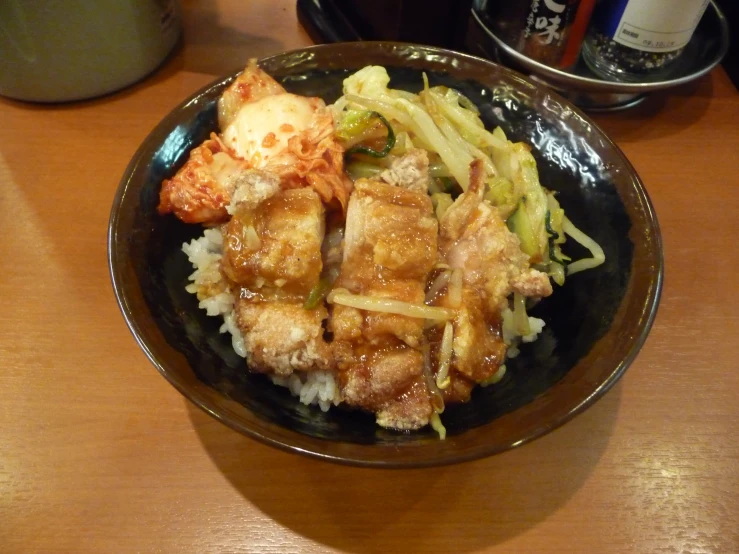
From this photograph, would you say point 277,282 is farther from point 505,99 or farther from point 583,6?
point 583,6

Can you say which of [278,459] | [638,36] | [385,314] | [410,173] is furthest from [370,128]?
[638,36]

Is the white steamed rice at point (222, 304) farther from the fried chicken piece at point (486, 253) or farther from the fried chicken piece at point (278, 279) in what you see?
the fried chicken piece at point (486, 253)

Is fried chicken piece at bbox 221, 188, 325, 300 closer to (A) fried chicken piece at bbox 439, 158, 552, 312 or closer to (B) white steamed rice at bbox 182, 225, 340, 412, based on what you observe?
(B) white steamed rice at bbox 182, 225, 340, 412

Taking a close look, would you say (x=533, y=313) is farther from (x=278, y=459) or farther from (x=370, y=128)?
(x=278, y=459)

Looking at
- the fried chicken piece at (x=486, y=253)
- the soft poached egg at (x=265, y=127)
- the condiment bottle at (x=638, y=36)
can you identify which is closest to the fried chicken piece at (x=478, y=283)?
the fried chicken piece at (x=486, y=253)

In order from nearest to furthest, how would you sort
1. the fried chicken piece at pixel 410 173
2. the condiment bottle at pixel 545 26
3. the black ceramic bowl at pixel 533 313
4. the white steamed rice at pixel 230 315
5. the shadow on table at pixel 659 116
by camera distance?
the black ceramic bowl at pixel 533 313 < the white steamed rice at pixel 230 315 < the fried chicken piece at pixel 410 173 < the condiment bottle at pixel 545 26 < the shadow on table at pixel 659 116
